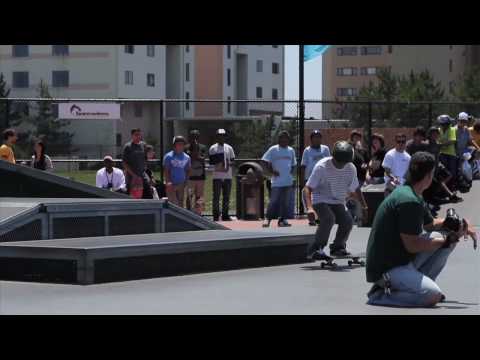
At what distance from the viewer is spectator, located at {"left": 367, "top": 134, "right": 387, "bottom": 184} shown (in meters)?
18.5

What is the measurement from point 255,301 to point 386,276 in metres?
1.31

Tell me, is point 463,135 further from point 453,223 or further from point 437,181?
point 453,223

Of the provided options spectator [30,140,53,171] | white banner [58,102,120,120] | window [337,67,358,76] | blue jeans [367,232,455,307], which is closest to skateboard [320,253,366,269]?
blue jeans [367,232,455,307]

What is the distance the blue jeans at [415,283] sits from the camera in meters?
8.39

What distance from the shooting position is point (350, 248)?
1405 centimetres

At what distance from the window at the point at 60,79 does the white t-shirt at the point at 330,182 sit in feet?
224

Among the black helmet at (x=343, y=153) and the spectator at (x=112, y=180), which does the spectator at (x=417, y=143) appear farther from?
the black helmet at (x=343, y=153)

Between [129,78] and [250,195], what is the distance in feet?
195

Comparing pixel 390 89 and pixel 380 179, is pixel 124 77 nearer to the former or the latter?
pixel 390 89

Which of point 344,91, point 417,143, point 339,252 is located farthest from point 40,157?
point 344,91

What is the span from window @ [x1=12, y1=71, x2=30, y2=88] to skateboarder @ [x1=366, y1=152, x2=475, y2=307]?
7315cm

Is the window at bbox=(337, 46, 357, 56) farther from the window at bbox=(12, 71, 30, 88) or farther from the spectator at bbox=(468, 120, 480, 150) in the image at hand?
the spectator at bbox=(468, 120, 480, 150)

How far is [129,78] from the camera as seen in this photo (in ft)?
255
